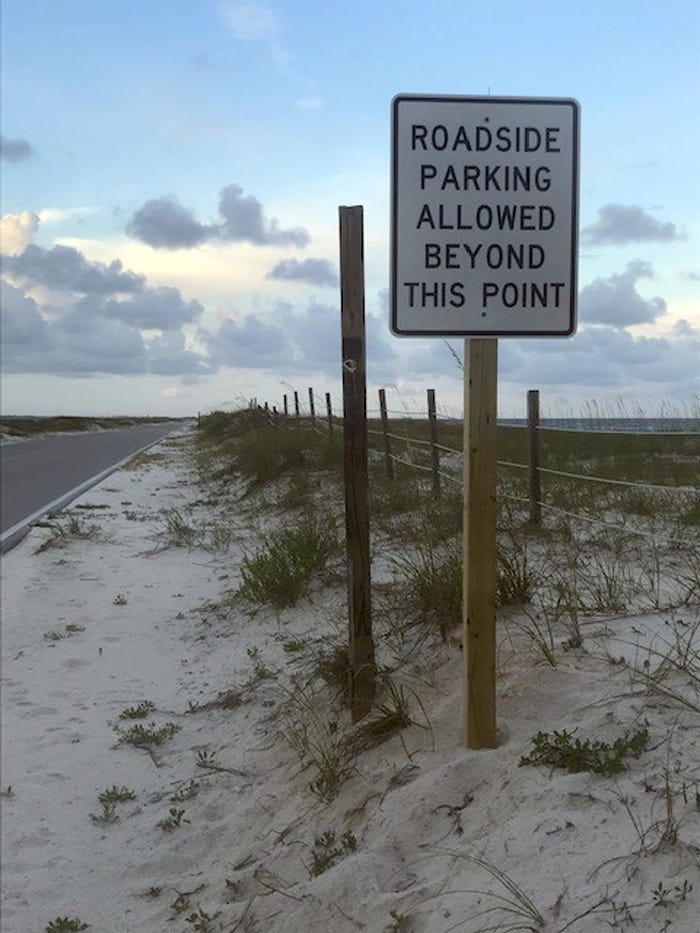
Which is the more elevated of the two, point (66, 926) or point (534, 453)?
point (534, 453)

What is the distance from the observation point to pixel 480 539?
10.7ft

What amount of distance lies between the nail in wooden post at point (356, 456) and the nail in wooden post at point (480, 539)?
98cm

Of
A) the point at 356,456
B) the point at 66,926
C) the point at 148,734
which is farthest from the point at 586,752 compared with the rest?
the point at 148,734

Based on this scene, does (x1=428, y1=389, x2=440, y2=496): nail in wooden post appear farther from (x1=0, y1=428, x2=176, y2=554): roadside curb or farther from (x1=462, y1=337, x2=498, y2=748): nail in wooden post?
(x1=462, y1=337, x2=498, y2=748): nail in wooden post

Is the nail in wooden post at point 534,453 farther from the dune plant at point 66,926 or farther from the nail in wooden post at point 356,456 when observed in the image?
the dune plant at point 66,926

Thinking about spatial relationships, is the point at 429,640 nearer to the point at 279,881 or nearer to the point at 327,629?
the point at 327,629

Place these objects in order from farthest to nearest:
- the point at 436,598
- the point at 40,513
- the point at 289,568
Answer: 1. the point at 40,513
2. the point at 289,568
3. the point at 436,598

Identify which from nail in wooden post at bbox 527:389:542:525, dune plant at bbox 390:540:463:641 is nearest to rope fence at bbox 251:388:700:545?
nail in wooden post at bbox 527:389:542:525

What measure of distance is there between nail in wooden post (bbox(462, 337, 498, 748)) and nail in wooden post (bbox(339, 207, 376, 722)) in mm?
977

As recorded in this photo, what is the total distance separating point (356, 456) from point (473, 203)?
5.01 ft

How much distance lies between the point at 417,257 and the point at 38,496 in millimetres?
13553

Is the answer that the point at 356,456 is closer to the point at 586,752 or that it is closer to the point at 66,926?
the point at 586,752

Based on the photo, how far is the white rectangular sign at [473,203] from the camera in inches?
123

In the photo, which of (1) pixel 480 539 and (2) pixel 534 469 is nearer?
(1) pixel 480 539
